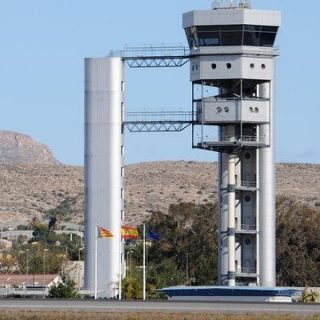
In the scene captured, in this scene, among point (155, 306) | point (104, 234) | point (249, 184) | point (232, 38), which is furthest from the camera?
point (249, 184)

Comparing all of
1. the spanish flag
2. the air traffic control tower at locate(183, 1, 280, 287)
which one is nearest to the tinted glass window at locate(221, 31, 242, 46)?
the air traffic control tower at locate(183, 1, 280, 287)

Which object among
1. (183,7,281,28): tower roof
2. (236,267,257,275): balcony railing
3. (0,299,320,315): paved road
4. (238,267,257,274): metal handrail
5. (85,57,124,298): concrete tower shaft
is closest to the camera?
(0,299,320,315): paved road

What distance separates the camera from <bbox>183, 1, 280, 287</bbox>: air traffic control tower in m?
103

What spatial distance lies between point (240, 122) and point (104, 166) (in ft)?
29.4

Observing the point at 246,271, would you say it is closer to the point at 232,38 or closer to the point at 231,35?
the point at 232,38

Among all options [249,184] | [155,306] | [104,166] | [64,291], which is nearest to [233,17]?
[249,184]

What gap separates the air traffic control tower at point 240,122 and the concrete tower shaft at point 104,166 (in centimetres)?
507

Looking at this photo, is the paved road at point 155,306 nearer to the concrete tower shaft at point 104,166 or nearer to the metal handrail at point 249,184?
the concrete tower shaft at point 104,166

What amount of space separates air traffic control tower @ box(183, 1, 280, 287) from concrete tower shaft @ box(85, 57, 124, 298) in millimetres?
5074

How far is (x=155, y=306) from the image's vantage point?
78.7 metres

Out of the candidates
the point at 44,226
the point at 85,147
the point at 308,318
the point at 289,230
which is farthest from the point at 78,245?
the point at 308,318

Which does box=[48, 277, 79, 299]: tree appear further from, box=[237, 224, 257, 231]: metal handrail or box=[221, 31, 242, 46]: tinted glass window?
box=[221, 31, 242, 46]: tinted glass window

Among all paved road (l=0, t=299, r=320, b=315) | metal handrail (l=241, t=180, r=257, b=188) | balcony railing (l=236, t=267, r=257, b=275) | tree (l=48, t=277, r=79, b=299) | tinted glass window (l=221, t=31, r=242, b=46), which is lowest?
paved road (l=0, t=299, r=320, b=315)

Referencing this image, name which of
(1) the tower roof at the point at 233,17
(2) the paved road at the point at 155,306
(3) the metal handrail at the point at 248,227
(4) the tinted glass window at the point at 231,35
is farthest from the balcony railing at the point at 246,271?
(2) the paved road at the point at 155,306
